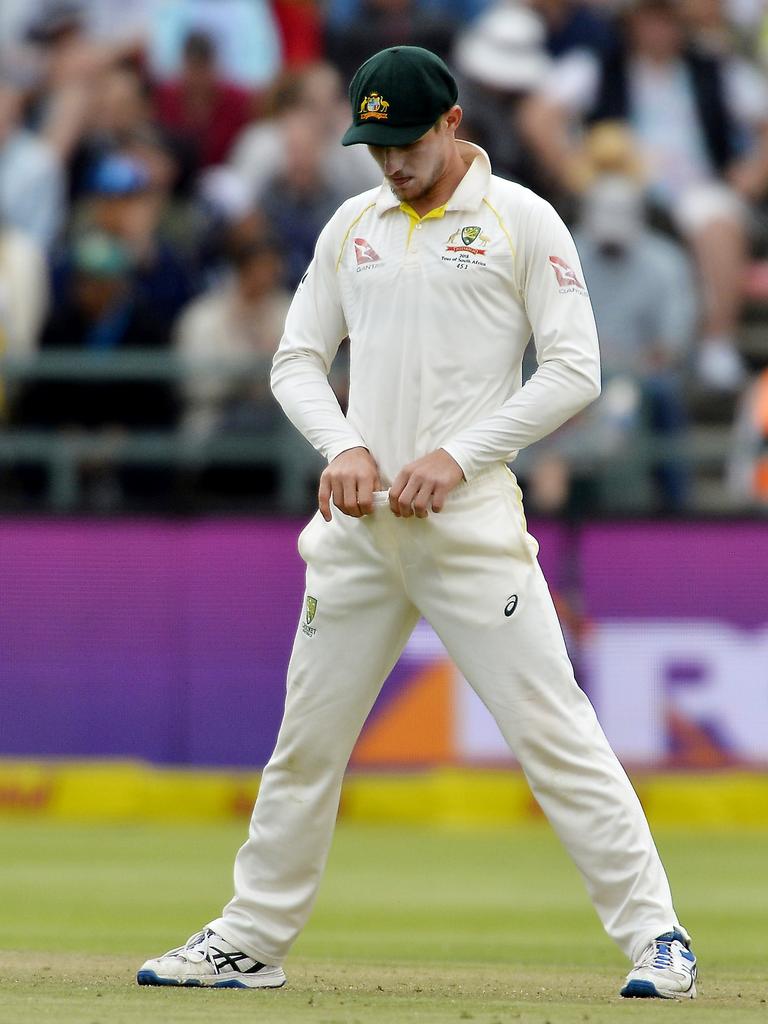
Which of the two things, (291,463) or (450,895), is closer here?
(450,895)

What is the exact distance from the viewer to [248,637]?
36.1 feet

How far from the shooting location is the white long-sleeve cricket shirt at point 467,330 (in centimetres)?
495

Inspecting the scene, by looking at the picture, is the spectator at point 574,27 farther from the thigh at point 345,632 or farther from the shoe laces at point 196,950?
the shoe laces at point 196,950

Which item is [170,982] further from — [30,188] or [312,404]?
[30,188]

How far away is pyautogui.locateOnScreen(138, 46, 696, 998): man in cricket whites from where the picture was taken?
16.0ft

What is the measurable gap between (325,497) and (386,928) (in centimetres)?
240

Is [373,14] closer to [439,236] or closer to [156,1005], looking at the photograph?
[439,236]

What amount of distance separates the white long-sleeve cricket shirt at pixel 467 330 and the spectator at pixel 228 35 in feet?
29.3

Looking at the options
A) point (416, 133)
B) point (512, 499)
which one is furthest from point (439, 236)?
point (512, 499)

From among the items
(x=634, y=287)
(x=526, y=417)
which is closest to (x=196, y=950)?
(x=526, y=417)

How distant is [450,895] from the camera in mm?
7836

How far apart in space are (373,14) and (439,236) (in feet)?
29.9

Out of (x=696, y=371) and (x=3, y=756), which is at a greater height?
(x=696, y=371)

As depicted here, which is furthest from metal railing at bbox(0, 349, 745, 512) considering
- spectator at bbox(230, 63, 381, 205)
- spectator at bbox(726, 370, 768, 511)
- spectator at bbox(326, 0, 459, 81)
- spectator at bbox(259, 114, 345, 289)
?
spectator at bbox(326, 0, 459, 81)
